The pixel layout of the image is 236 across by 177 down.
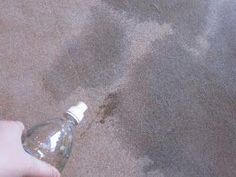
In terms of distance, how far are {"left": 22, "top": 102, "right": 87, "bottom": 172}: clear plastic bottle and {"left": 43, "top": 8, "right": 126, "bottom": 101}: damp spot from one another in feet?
0.77

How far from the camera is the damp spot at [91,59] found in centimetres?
106

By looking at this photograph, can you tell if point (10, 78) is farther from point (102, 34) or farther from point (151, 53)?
point (151, 53)

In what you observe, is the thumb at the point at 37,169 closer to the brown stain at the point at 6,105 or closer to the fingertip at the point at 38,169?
the fingertip at the point at 38,169

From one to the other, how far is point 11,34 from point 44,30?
0.29 ft

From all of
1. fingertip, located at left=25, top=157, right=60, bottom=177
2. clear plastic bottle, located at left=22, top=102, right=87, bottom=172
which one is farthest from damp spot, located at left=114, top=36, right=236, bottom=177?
fingertip, located at left=25, top=157, right=60, bottom=177

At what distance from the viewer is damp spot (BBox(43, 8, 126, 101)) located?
106cm

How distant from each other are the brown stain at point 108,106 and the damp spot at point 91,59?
0.04 m

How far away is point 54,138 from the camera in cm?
79

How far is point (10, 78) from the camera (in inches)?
41.1

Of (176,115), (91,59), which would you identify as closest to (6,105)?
(91,59)

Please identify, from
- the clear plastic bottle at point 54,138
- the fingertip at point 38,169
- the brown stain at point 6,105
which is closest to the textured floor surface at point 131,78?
the brown stain at point 6,105

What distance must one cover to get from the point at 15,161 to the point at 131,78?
1.77ft

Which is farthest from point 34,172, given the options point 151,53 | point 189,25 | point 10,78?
point 189,25

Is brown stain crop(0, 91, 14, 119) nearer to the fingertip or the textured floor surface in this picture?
the textured floor surface
